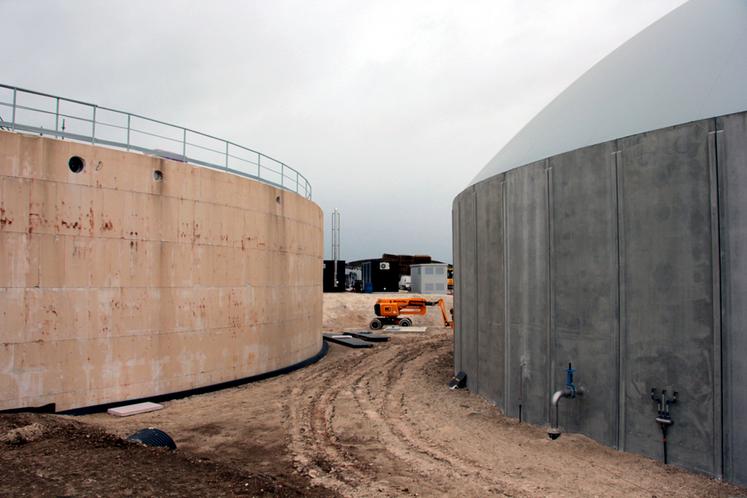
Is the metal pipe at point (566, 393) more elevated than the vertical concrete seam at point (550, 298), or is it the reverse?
the vertical concrete seam at point (550, 298)

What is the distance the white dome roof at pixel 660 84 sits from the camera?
849 centimetres

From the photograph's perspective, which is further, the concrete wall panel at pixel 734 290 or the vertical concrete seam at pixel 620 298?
the vertical concrete seam at pixel 620 298

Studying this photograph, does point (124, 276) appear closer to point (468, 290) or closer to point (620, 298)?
point (468, 290)

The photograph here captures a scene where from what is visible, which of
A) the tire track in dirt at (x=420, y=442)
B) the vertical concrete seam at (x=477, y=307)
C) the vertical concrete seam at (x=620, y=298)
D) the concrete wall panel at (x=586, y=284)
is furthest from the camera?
the vertical concrete seam at (x=477, y=307)

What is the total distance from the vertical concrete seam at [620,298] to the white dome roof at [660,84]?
108cm

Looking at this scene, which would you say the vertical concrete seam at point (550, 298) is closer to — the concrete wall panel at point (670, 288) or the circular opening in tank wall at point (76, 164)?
the concrete wall panel at point (670, 288)

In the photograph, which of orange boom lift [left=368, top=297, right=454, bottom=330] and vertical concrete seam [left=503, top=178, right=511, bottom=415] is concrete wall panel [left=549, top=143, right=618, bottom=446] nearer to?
vertical concrete seam [left=503, top=178, right=511, bottom=415]

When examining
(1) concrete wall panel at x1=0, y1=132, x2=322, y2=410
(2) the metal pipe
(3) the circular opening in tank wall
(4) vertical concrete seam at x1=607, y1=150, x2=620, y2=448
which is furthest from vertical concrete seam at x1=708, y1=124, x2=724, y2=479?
(3) the circular opening in tank wall

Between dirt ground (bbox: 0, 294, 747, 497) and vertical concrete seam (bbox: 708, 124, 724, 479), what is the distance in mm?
503

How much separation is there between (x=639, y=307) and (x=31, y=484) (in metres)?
8.93

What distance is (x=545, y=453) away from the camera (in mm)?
8633

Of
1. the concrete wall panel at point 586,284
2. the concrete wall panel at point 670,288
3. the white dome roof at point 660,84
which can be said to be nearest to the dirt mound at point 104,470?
the concrete wall panel at point 586,284

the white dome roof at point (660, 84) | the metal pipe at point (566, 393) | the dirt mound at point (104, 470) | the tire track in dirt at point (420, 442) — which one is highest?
the white dome roof at point (660, 84)

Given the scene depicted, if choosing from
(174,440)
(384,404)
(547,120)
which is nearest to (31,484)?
Result: (174,440)
